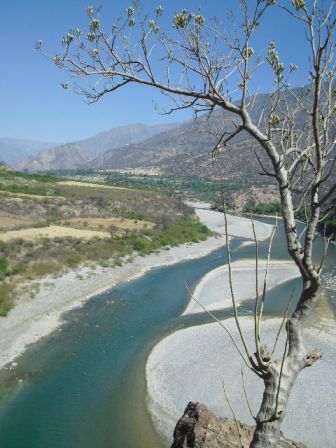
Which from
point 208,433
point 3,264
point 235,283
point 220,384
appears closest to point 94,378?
point 220,384

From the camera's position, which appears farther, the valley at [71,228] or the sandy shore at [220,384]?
the valley at [71,228]

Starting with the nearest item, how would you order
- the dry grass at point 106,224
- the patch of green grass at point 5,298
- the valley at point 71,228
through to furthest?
the patch of green grass at point 5,298 < the valley at point 71,228 < the dry grass at point 106,224

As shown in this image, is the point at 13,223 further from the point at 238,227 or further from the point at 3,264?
the point at 238,227

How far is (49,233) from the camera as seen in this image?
155 feet

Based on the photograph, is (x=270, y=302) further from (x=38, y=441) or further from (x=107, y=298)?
(x=38, y=441)

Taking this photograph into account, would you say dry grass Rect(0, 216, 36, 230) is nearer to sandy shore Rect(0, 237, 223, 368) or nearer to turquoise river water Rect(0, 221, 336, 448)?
sandy shore Rect(0, 237, 223, 368)

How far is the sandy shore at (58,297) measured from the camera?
76.4ft

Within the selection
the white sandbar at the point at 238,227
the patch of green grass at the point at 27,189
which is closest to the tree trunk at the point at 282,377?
the white sandbar at the point at 238,227

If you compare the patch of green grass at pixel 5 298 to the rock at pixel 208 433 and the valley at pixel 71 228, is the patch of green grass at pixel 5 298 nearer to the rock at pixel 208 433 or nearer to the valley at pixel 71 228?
the valley at pixel 71 228

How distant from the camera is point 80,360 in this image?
825 inches

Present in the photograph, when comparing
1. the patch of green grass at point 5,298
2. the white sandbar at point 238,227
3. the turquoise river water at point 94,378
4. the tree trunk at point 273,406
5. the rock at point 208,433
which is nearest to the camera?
the tree trunk at point 273,406

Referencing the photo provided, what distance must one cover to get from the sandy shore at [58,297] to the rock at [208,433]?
460 inches

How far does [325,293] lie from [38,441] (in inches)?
895

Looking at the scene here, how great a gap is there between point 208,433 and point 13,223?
154 feet
